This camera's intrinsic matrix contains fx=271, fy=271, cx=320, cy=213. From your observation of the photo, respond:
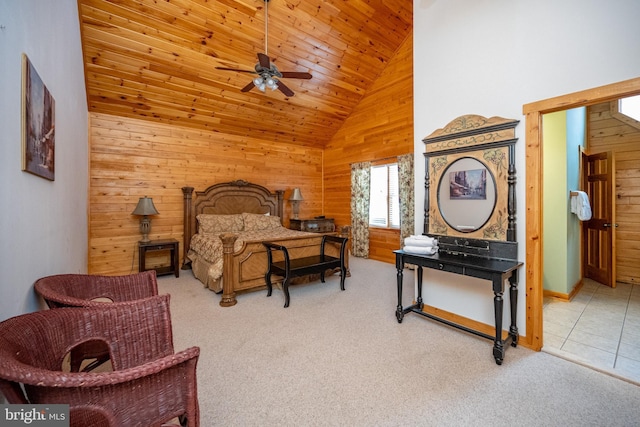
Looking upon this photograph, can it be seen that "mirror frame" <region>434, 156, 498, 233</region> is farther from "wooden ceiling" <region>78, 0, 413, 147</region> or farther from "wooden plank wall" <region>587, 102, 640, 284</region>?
"wooden plank wall" <region>587, 102, 640, 284</region>

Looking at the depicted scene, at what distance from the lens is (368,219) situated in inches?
237

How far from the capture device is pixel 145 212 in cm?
443

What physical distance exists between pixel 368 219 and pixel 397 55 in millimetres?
3339

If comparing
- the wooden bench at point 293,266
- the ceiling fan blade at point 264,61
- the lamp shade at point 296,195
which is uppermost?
the ceiling fan blade at point 264,61

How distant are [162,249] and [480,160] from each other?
488 centimetres

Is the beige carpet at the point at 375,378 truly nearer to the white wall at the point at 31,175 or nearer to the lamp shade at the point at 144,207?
the white wall at the point at 31,175

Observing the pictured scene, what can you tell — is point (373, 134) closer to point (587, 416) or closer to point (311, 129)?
point (311, 129)

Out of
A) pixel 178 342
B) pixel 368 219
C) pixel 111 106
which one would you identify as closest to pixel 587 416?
pixel 178 342

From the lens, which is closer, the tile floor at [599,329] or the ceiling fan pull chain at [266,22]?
the tile floor at [599,329]

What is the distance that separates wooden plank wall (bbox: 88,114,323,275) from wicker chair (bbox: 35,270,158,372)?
3.43 meters

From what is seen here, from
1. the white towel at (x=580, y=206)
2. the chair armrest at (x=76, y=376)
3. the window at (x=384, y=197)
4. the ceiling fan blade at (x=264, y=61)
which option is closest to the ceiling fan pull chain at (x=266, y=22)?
the ceiling fan blade at (x=264, y=61)

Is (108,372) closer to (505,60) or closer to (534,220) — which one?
(534,220)

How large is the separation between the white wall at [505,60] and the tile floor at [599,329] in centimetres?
49

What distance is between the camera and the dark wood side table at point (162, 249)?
442 centimetres
